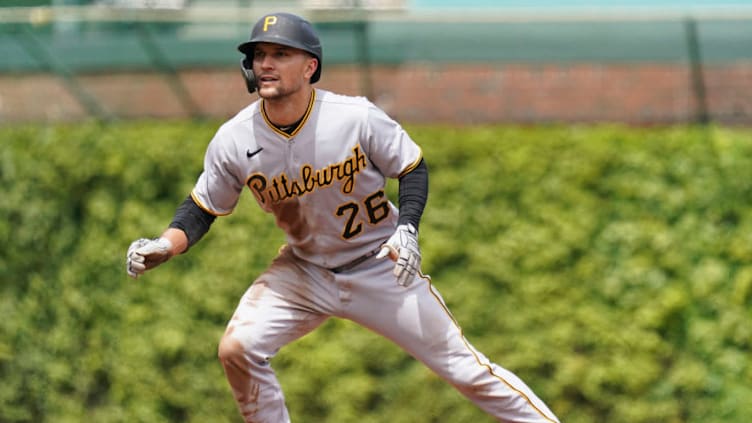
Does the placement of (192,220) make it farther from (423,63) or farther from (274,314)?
(423,63)

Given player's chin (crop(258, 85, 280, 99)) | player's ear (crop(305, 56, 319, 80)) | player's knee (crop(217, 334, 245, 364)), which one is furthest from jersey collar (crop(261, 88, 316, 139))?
player's knee (crop(217, 334, 245, 364))

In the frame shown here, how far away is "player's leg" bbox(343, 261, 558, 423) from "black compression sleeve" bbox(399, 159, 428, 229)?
486mm

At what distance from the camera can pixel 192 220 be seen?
19.6 feet

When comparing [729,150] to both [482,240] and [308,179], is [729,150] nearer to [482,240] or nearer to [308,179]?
[482,240]

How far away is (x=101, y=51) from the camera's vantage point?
11.2 m

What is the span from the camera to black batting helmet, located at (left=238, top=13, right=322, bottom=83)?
5523 millimetres

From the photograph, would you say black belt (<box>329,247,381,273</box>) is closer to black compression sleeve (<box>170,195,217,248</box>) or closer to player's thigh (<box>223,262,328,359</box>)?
player's thigh (<box>223,262,328,359</box>)

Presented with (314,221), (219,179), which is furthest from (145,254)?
(314,221)

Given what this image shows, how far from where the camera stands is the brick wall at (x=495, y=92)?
10266 millimetres

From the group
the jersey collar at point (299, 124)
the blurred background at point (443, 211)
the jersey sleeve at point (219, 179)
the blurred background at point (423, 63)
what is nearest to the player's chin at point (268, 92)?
the jersey collar at point (299, 124)

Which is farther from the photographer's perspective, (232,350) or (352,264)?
(352,264)

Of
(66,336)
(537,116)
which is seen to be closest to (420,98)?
(537,116)

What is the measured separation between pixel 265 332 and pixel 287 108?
1.14 metres

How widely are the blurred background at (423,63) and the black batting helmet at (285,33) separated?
4.95m
